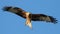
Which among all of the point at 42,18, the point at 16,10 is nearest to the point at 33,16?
the point at 42,18

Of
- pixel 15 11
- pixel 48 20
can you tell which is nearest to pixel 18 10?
pixel 15 11

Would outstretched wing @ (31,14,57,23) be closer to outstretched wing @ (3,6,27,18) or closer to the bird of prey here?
the bird of prey

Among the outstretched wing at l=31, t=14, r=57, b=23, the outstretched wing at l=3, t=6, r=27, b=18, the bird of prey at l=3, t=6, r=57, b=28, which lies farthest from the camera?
the outstretched wing at l=31, t=14, r=57, b=23

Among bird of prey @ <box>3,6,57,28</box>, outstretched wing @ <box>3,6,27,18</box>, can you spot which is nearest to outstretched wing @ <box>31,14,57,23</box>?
bird of prey @ <box>3,6,57,28</box>

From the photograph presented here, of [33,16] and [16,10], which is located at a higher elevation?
[16,10]

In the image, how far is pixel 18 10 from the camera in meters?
21.5

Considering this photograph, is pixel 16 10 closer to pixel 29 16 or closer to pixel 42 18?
pixel 29 16

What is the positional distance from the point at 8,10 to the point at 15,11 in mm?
361

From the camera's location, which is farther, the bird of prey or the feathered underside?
the feathered underside

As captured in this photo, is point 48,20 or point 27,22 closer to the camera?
point 27,22

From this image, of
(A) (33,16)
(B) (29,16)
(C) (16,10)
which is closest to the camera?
(B) (29,16)

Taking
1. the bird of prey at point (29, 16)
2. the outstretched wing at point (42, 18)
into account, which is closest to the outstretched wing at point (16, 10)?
the bird of prey at point (29, 16)

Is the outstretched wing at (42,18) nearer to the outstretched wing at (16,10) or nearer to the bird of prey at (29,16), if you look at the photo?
the bird of prey at (29,16)

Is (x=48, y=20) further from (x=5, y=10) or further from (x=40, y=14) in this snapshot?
(x=5, y=10)
